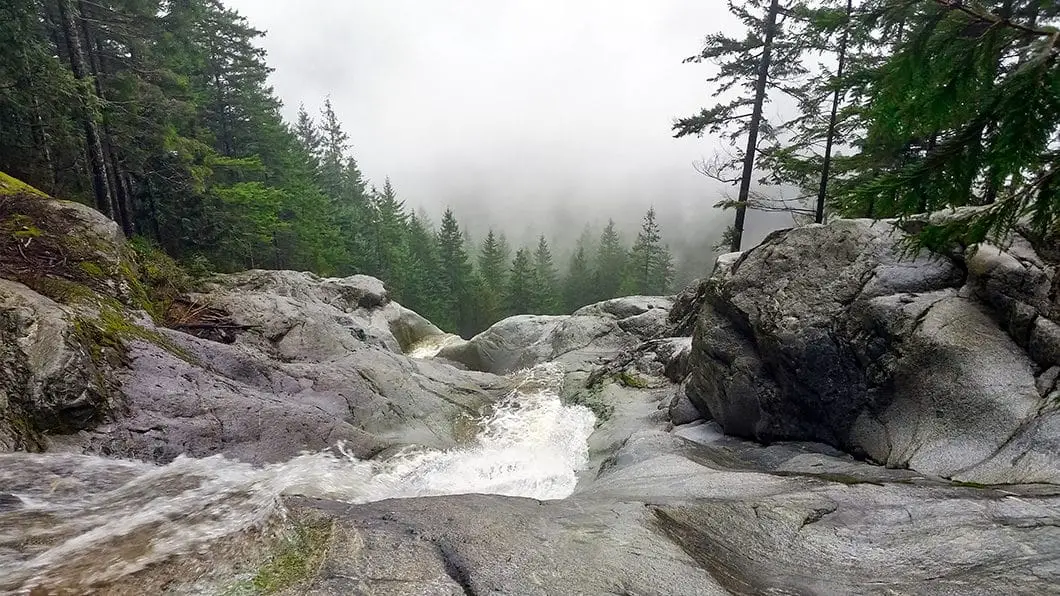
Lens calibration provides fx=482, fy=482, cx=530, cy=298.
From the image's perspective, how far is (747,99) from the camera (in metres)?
19.2

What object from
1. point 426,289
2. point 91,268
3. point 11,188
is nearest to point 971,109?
point 91,268

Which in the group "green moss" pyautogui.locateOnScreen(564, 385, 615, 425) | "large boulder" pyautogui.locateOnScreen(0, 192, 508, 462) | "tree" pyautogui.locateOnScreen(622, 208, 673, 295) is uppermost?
"tree" pyautogui.locateOnScreen(622, 208, 673, 295)

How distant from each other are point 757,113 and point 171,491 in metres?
21.1

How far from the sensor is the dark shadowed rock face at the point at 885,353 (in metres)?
6.14

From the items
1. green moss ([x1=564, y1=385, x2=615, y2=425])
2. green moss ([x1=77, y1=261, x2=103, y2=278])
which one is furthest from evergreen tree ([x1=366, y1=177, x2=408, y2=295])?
green moss ([x1=77, y1=261, x2=103, y2=278])

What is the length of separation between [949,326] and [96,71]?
91.2ft

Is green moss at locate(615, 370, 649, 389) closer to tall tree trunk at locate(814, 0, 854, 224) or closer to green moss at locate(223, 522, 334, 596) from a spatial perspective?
tall tree trunk at locate(814, 0, 854, 224)

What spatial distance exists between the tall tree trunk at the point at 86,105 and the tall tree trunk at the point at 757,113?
21580 mm

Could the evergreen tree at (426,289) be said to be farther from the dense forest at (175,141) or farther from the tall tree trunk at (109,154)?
the tall tree trunk at (109,154)

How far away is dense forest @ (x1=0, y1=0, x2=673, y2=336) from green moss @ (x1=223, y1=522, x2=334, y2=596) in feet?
54.6

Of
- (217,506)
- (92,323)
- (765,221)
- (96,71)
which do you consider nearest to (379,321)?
(96,71)

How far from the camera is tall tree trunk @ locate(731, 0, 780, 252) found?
723 inches

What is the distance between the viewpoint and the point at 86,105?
14125 millimetres

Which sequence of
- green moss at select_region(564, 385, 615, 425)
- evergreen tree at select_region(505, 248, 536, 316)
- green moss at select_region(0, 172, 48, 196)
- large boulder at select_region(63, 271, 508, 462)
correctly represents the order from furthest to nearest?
1. evergreen tree at select_region(505, 248, 536, 316)
2. green moss at select_region(564, 385, 615, 425)
3. green moss at select_region(0, 172, 48, 196)
4. large boulder at select_region(63, 271, 508, 462)
